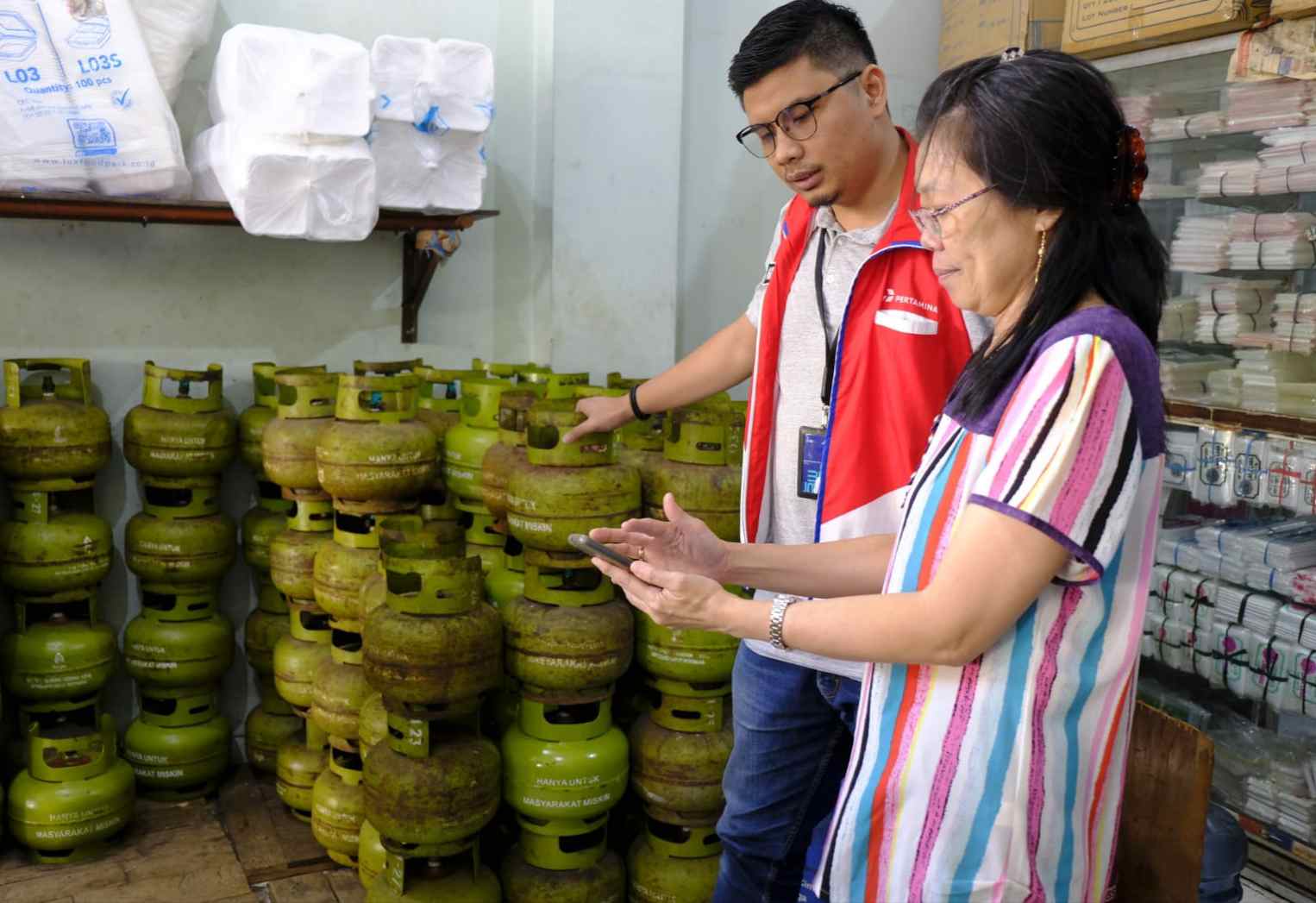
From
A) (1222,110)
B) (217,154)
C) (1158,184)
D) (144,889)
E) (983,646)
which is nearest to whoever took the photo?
(983,646)

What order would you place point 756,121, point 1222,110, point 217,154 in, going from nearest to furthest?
point 756,121, point 217,154, point 1222,110

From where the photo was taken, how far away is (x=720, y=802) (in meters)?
2.76

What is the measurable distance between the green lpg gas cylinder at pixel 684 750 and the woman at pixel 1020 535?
1.50 m

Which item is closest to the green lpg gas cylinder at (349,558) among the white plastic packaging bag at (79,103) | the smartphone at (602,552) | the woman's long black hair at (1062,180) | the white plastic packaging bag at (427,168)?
the white plastic packaging bag at (427,168)

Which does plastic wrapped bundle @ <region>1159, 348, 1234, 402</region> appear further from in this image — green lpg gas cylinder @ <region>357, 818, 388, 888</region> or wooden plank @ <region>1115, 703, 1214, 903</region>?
green lpg gas cylinder @ <region>357, 818, 388, 888</region>

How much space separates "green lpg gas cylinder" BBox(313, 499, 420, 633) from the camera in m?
2.97

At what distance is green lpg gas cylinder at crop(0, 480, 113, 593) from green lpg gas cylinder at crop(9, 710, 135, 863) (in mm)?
424

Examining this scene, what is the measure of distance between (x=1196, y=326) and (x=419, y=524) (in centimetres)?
248

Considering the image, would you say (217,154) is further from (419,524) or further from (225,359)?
(419,524)

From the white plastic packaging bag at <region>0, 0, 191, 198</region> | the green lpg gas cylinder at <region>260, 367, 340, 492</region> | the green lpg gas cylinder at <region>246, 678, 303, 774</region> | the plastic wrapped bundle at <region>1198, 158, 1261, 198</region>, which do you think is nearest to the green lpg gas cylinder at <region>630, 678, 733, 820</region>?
the green lpg gas cylinder at <region>260, 367, 340, 492</region>

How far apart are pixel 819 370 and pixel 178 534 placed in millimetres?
2259

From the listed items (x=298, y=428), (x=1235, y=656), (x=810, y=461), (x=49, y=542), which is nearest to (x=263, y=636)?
(x=49, y=542)

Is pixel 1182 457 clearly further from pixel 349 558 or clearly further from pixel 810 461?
pixel 349 558

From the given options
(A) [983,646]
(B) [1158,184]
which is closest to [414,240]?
(B) [1158,184]
